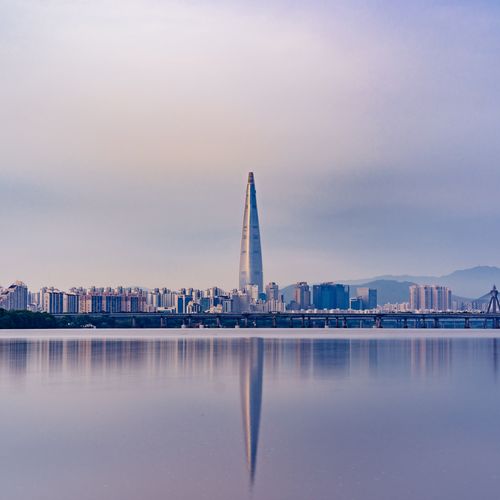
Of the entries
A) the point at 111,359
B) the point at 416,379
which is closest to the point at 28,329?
the point at 111,359

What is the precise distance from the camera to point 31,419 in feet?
91.6

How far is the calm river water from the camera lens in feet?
58.9

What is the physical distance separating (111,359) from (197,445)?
42983 millimetres

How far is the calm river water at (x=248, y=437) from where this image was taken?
17953mm

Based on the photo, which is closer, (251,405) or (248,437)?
(248,437)

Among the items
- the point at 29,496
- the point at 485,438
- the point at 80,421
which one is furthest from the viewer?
the point at 80,421

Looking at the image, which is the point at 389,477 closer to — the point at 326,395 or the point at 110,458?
the point at 110,458

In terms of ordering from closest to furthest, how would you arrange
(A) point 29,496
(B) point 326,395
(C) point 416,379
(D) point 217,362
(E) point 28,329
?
1. (A) point 29,496
2. (B) point 326,395
3. (C) point 416,379
4. (D) point 217,362
5. (E) point 28,329

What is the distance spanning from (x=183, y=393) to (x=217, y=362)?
24.3m

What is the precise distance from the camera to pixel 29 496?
17.1 metres

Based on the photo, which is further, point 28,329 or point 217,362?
point 28,329

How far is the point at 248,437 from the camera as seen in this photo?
24.2m

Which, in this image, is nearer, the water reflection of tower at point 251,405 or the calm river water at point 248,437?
the calm river water at point 248,437

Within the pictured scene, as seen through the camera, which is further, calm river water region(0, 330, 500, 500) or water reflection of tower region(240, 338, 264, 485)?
water reflection of tower region(240, 338, 264, 485)
